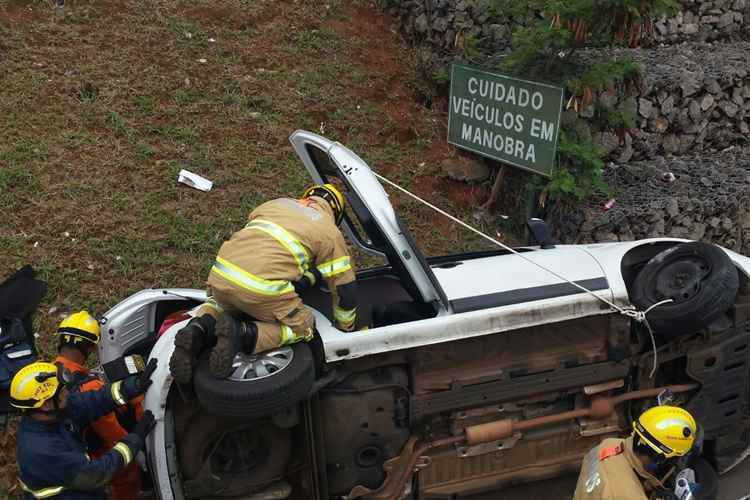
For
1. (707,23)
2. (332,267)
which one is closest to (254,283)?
(332,267)

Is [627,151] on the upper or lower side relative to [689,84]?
lower

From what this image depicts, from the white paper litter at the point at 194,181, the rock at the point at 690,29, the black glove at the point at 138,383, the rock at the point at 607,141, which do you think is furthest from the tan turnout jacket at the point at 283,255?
the rock at the point at 690,29

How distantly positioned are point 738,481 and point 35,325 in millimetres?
5166

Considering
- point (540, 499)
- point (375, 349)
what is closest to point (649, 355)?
point (540, 499)

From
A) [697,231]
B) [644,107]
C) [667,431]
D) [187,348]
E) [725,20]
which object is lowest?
[697,231]

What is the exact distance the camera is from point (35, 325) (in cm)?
541

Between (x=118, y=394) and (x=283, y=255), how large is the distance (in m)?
1.19

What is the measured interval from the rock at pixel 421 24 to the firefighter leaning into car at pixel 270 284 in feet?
20.1

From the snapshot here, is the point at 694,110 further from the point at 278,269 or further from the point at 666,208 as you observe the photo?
the point at 278,269

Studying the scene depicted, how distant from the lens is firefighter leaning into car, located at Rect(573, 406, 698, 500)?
112 inches

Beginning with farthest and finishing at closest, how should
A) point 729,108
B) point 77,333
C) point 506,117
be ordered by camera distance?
point 729,108, point 506,117, point 77,333

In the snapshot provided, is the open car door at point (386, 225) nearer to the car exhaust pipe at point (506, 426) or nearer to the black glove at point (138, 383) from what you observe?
the car exhaust pipe at point (506, 426)

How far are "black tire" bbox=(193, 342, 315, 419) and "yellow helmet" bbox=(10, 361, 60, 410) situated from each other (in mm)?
718

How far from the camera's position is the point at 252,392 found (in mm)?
3072
